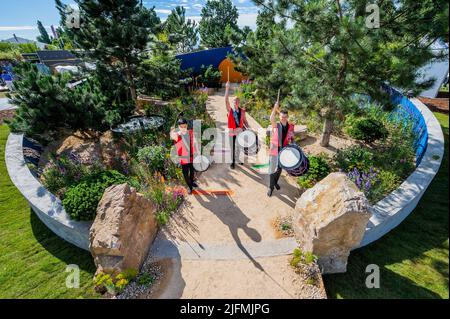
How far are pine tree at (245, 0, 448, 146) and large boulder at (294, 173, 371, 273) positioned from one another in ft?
8.36

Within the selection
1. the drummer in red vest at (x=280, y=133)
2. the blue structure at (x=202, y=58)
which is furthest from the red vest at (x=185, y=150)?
the blue structure at (x=202, y=58)

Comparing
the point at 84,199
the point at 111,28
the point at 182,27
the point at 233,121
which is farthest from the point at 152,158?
the point at 182,27

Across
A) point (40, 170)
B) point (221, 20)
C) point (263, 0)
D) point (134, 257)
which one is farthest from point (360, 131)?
point (221, 20)

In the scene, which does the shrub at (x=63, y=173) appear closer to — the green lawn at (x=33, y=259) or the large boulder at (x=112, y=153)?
the large boulder at (x=112, y=153)

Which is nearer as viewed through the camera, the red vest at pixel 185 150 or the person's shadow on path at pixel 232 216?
the person's shadow on path at pixel 232 216

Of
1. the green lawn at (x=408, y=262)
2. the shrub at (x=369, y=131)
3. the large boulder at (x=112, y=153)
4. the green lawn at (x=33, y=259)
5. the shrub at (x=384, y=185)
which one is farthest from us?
the shrub at (x=369, y=131)

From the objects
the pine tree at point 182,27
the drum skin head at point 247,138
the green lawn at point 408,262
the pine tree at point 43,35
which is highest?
the pine tree at point 43,35

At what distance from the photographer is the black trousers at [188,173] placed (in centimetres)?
564

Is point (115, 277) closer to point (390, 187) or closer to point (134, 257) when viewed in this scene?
point (134, 257)

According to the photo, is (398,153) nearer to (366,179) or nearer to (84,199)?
(366,179)

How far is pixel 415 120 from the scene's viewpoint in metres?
7.72

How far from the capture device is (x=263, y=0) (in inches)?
243

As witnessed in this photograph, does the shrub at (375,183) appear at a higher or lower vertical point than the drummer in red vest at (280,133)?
lower

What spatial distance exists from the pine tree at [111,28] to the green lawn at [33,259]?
5.41 metres
